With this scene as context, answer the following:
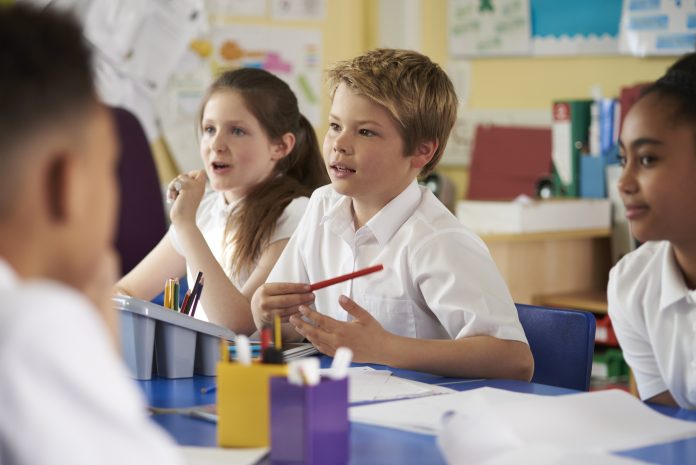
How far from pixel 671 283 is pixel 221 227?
103cm

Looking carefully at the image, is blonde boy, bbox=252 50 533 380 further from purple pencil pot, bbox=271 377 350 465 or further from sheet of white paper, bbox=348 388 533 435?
purple pencil pot, bbox=271 377 350 465

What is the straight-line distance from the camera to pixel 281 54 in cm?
360

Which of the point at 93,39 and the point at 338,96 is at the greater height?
the point at 93,39

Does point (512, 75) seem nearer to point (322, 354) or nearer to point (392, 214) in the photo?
point (392, 214)

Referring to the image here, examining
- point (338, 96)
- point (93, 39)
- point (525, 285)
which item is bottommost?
point (525, 285)

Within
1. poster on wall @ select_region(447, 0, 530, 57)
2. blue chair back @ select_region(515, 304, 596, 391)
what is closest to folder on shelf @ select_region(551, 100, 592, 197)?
poster on wall @ select_region(447, 0, 530, 57)

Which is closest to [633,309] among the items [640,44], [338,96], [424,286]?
[424,286]

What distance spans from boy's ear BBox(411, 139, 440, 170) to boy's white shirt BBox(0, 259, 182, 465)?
1241 millimetres

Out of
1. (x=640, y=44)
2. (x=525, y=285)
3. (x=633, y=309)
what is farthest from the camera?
(x=640, y=44)

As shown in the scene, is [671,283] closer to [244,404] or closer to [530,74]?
[244,404]

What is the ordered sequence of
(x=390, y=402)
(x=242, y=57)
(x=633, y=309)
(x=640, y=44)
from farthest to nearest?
1. (x=242, y=57)
2. (x=640, y=44)
3. (x=633, y=309)
4. (x=390, y=402)

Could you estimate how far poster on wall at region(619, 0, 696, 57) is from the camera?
3.19 metres

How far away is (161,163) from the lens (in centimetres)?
336

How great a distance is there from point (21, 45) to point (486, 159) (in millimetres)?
3170
